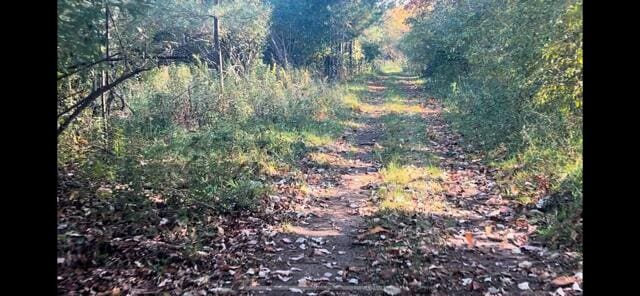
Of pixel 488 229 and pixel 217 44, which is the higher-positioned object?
pixel 217 44

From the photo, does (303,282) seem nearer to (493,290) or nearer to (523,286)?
(493,290)

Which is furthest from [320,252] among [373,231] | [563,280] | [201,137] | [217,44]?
[217,44]

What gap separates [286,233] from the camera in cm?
549

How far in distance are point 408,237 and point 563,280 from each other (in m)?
1.57

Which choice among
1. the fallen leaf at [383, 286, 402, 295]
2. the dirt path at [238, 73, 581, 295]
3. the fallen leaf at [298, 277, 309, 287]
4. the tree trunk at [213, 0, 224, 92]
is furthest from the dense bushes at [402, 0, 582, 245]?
the tree trunk at [213, 0, 224, 92]

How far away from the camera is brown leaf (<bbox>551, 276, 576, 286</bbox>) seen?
13.2 ft

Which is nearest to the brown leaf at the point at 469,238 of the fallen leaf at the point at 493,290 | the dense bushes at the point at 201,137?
the fallen leaf at the point at 493,290

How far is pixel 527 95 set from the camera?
9766 millimetres

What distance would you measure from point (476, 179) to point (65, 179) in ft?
19.5

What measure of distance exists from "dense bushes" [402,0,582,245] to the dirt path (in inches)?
26.8

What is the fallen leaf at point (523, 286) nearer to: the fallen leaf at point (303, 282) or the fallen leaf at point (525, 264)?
the fallen leaf at point (525, 264)

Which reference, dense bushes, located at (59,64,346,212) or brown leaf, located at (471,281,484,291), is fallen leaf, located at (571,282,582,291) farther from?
dense bushes, located at (59,64,346,212)

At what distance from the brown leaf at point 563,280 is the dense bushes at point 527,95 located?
1.15m
